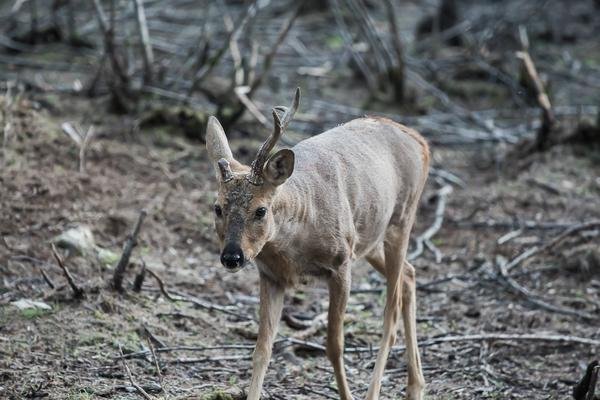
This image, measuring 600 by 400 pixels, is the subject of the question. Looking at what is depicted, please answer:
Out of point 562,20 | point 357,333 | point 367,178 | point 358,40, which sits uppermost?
point 367,178

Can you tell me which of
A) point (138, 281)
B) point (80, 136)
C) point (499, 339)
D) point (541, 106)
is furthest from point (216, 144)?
point (541, 106)

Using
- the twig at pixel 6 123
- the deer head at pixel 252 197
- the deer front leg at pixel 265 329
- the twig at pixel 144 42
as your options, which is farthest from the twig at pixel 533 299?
the twig at pixel 144 42

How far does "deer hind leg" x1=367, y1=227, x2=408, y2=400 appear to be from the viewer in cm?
747

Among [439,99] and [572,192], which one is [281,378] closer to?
[572,192]

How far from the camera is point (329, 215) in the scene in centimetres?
668

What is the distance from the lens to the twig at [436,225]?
10.5 metres

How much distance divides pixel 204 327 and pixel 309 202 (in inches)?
82.7

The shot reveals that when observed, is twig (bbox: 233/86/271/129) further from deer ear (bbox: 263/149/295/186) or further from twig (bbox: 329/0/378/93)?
deer ear (bbox: 263/149/295/186)

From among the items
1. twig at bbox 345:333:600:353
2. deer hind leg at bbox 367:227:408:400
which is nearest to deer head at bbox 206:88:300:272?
deer hind leg at bbox 367:227:408:400

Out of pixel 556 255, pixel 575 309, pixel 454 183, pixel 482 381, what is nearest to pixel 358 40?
pixel 454 183

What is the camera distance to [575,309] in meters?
9.31

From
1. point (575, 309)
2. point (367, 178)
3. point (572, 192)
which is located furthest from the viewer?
point (572, 192)

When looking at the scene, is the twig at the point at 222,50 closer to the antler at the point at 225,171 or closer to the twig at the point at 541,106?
the twig at the point at 541,106

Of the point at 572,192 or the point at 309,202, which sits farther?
the point at 572,192
